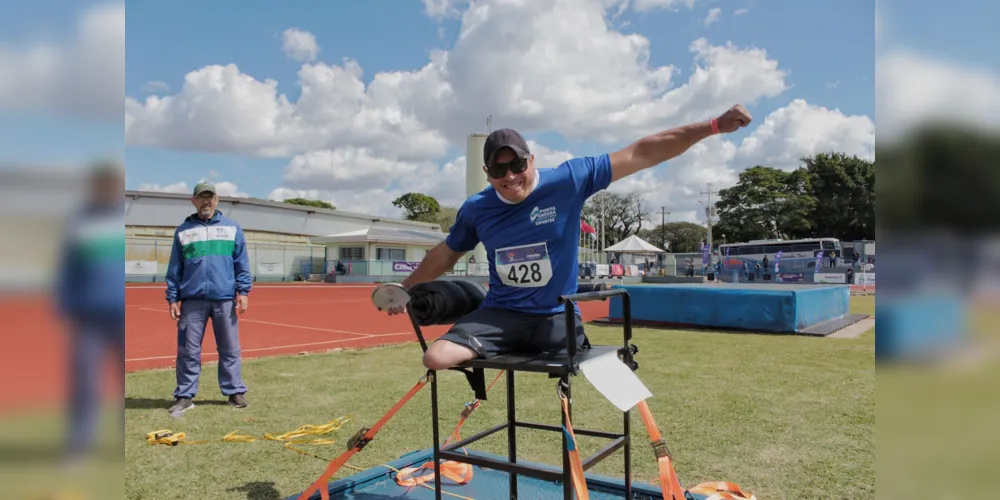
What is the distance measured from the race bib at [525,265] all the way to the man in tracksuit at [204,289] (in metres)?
3.91

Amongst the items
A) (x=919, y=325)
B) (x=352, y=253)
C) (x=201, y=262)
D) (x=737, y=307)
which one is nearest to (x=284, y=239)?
(x=352, y=253)

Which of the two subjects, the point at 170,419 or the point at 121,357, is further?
the point at 170,419

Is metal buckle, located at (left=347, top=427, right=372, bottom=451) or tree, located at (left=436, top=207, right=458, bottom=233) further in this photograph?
tree, located at (left=436, top=207, right=458, bottom=233)

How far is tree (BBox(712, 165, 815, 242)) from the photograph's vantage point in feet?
226

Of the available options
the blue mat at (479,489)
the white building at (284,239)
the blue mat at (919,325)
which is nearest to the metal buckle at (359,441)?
the blue mat at (479,489)

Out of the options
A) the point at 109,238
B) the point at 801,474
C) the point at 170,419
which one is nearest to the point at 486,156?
the point at 109,238

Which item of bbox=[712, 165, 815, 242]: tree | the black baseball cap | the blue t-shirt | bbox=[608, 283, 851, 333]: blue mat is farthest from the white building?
bbox=[712, 165, 815, 242]: tree

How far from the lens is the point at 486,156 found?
2893 mm

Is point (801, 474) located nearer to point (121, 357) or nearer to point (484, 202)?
point (484, 202)

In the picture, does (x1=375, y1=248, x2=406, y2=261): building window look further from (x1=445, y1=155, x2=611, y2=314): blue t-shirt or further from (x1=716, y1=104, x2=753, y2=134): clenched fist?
(x1=716, y1=104, x2=753, y2=134): clenched fist

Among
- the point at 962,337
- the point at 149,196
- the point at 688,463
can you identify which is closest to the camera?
the point at 962,337

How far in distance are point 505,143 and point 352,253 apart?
44375mm

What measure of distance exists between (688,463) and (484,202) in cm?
233

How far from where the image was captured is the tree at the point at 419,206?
87.1m
